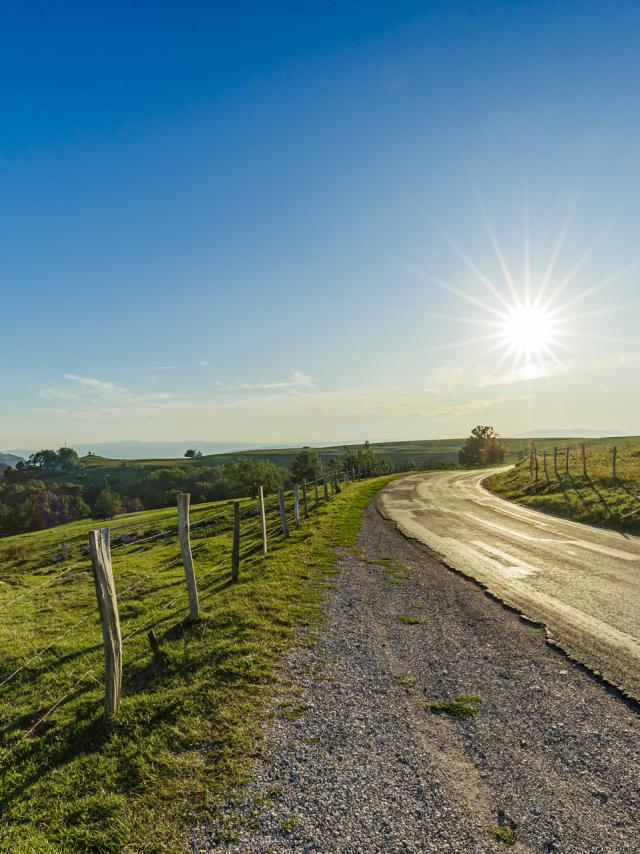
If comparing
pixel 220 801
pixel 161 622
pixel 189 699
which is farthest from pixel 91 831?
pixel 161 622

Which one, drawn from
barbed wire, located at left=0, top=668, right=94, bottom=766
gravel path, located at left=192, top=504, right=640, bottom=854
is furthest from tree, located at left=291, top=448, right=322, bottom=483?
gravel path, located at left=192, top=504, right=640, bottom=854

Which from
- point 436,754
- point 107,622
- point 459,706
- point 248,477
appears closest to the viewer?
point 436,754

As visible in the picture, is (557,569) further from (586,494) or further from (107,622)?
(586,494)

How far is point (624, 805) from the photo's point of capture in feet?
15.3

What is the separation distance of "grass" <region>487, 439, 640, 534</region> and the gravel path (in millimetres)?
15743

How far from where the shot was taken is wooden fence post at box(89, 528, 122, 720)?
6859mm

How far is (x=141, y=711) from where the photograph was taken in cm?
683

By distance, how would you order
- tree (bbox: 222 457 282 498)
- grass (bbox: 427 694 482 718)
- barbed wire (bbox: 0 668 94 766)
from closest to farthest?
barbed wire (bbox: 0 668 94 766)
grass (bbox: 427 694 482 718)
tree (bbox: 222 457 282 498)

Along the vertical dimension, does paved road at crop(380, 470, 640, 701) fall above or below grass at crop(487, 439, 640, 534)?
below

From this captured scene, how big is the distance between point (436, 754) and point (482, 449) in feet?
327

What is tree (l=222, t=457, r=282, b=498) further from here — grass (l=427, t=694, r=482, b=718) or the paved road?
grass (l=427, t=694, r=482, b=718)

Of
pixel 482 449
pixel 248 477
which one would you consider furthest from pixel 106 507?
pixel 482 449

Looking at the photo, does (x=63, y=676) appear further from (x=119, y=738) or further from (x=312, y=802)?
(x=312, y=802)

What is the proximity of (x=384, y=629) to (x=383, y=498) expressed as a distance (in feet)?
80.1
